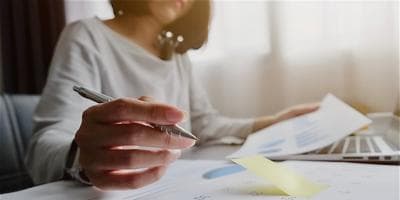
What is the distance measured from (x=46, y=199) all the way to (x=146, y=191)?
0.21 ft

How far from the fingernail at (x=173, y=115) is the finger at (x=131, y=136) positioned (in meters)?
0.01

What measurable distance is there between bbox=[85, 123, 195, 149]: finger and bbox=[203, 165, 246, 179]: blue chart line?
8cm

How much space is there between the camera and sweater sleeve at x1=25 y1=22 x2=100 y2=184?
334mm

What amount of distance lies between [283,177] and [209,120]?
0.37m

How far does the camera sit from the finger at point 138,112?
240mm

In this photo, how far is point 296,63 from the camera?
0.73m

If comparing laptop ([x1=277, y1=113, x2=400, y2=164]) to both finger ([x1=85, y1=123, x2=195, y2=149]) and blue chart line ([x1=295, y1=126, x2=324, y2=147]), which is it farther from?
finger ([x1=85, y1=123, x2=195, y2=149])

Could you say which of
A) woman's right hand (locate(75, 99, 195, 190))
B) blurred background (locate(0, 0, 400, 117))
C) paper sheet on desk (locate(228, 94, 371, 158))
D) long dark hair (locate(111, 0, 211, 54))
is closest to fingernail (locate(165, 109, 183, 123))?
woman's right hand (locate(75, 99, 195, 190))

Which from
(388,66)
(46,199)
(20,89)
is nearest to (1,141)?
(20,89)

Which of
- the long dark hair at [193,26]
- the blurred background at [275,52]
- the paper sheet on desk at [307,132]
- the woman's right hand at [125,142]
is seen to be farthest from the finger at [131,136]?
the blurred background at [275,52]

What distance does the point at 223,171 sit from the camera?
1.12 ft

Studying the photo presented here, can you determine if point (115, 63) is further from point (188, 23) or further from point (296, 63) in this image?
point (296, 63)

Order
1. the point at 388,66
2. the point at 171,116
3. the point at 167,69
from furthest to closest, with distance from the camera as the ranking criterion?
1. the point at 388,66
2. the point at 167,69
3. the point at 171,116

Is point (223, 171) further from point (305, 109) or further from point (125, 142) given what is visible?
point (305, 109)
